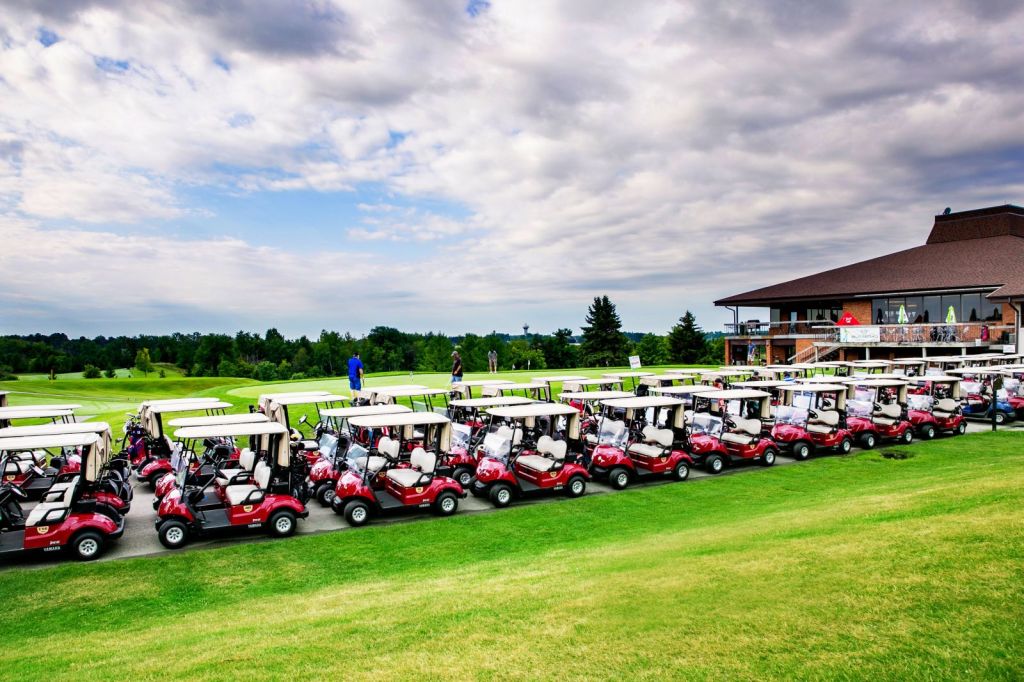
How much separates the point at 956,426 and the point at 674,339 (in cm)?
5376

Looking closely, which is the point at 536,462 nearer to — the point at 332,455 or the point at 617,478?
the point at 617,478

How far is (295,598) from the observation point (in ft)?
25.1

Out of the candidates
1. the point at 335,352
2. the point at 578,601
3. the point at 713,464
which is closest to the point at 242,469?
the point at 578,601

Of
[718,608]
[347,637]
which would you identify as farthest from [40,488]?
[718,608]

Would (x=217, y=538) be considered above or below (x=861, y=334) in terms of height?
below

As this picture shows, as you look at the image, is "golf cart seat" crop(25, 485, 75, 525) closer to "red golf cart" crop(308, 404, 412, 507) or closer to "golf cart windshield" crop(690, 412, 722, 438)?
"red golf cart" crop(308, 404, 412, 507)

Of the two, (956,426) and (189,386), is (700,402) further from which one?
(189,386)

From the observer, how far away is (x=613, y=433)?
14820 millimetres

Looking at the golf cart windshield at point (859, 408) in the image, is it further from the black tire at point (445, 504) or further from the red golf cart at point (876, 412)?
the black tire at point (445, 504)

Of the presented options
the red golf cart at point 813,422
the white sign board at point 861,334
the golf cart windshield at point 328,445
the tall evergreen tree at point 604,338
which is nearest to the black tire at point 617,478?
the red golf cart at point 813,422

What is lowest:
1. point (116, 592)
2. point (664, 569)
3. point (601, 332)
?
point (116, 592)

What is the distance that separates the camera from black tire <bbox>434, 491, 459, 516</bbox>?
38.2ft

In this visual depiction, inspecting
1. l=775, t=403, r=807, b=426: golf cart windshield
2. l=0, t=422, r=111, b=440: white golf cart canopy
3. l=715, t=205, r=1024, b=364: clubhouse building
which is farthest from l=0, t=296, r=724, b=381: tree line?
l=775, t=403, r=807, b=426: golf cart windshield

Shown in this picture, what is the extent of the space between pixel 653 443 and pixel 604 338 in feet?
187
